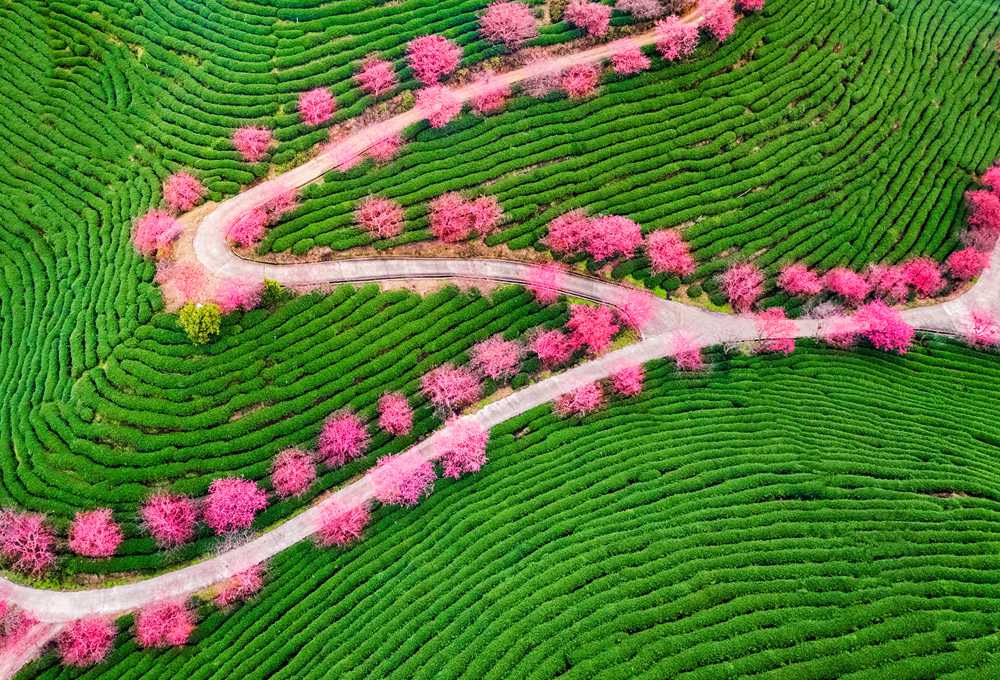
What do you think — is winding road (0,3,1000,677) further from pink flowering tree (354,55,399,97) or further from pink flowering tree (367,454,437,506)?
pink flowering tree (354,55,399,97)

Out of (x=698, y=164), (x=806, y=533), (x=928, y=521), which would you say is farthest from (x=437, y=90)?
(x=928, y=521)

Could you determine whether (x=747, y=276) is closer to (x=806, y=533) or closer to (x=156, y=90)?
(x=806, y=533)

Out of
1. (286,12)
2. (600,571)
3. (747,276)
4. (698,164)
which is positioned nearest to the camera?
(600,571)

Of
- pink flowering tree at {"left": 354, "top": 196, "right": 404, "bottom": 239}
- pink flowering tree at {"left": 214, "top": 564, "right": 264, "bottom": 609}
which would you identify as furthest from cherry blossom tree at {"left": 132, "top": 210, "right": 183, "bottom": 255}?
pink flowering tree at {"left": 214, "top": 564, "right": 264, "bottom": 609}

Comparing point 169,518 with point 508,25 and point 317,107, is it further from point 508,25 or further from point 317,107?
point 508,25

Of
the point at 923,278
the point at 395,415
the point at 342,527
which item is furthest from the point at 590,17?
the point at 342,527

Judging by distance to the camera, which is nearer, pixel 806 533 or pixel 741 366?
pixel 806 533

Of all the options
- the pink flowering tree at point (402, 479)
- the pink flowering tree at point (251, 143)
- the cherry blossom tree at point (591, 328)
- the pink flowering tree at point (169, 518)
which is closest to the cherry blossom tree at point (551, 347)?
the cherry blossom tree at point (591, 328)

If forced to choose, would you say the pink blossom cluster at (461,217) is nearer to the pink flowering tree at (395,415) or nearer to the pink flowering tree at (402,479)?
the pink flowering tree at (395,415)
